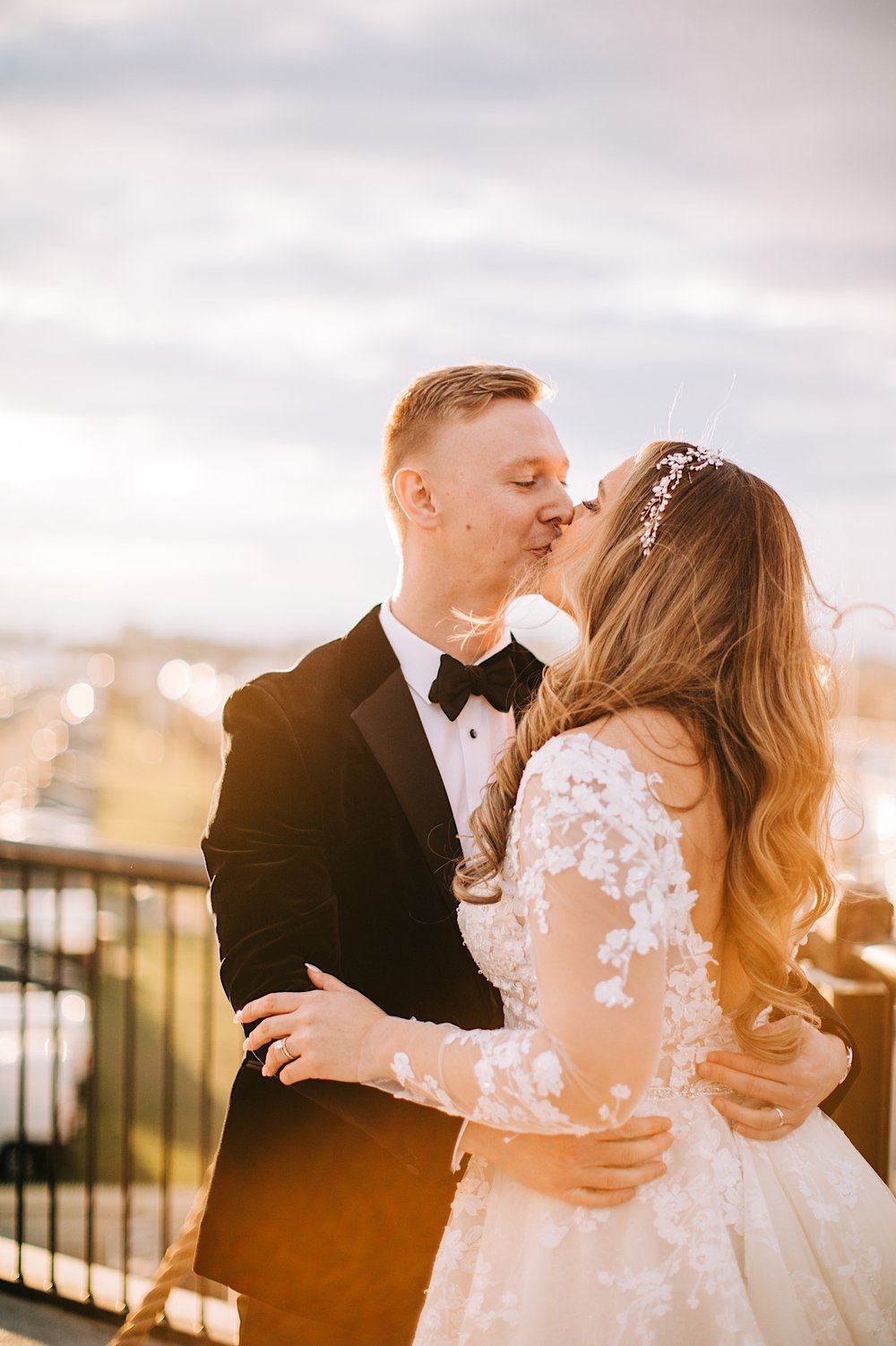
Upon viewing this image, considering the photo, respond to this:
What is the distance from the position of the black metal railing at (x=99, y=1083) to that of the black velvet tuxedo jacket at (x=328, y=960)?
130 centimetres

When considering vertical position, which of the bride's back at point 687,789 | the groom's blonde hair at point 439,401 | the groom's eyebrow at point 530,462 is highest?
the groom's blonde hair at point 439,401

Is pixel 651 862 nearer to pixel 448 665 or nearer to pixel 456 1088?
pixel 456 1088

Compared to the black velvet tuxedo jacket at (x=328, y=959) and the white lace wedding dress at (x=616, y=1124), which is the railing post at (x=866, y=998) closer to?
the white lace wedding dress at (x=616, y=1124)

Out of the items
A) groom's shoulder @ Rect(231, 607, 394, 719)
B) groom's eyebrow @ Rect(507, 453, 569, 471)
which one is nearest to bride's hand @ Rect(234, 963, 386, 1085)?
groom's shoulder @ Rect(231, 607, 394, 719)

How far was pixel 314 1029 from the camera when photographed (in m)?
2.00

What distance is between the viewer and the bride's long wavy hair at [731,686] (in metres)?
1.80

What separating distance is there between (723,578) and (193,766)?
5196 centimetres

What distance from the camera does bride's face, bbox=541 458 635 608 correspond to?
2129 mm

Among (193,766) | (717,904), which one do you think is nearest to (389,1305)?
(717,904)

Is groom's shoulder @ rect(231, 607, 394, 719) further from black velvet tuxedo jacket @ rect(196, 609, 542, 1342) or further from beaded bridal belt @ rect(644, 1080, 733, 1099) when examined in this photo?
beaded bridal belt @ rect(644, 1080, 733, 1099)

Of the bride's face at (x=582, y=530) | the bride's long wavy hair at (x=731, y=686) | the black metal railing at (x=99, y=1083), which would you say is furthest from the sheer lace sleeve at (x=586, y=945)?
the black metal railing at (x=99, y=1083)

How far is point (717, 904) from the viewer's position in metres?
1.83

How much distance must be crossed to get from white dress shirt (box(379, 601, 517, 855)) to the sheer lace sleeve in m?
0.86

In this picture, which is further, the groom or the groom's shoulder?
the groom's shoulder
